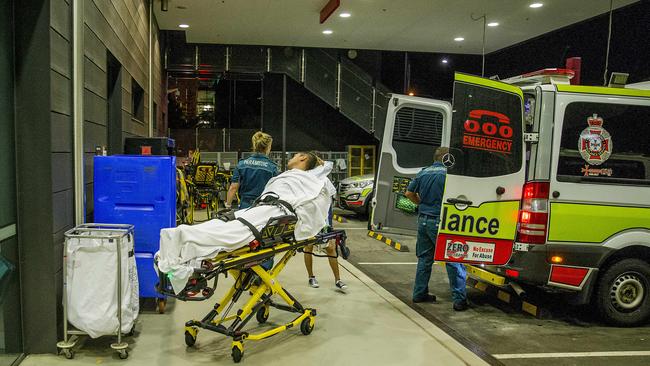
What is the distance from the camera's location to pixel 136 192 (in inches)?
169

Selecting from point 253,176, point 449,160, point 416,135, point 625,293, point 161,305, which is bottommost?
point 161,305

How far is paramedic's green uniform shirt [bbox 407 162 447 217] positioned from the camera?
5117mm

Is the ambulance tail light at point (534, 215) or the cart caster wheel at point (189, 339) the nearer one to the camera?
the cart caster wheel at point (189, 339)

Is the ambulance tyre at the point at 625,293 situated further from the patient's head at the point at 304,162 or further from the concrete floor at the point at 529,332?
the patient's head at the point at 304,162

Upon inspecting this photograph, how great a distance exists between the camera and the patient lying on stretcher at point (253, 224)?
10.9ft

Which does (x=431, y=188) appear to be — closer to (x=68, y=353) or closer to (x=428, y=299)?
(x=428, y=299)

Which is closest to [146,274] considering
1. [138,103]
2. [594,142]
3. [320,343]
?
[320,343]

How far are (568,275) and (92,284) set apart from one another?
4.00 metres

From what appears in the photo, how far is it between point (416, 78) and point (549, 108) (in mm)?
12079

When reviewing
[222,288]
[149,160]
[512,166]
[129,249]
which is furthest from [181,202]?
[512,166]

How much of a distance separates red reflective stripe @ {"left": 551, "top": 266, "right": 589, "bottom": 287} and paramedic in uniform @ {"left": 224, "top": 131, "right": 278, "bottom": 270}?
2.90 m

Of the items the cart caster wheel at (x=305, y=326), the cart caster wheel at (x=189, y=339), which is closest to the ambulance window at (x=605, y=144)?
the cart caster wheel at (x=305, y=326)

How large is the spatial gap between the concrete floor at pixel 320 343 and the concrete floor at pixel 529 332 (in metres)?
0.27

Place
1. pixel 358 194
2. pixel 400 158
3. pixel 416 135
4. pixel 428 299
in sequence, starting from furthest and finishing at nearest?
pixel 358 194, pixel 416 135, pixel 400 158, pixel 428 299
